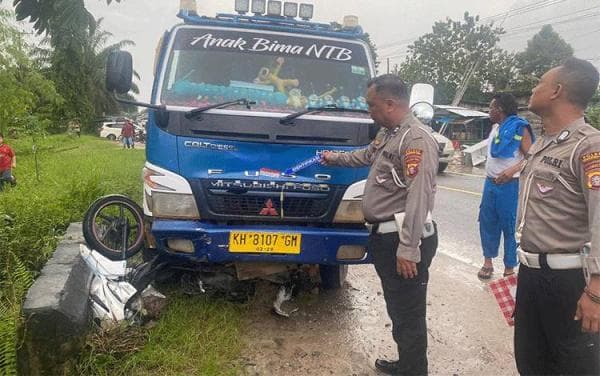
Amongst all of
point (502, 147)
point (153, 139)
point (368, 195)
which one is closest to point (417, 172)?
point (368, 195)

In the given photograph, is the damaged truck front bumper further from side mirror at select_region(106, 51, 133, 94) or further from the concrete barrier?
side mirror at select_region(106, 51, 133, 94)

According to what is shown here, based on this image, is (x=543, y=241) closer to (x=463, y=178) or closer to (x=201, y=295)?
(x=201, y=295)

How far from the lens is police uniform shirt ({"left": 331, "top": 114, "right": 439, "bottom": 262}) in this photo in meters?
2.55

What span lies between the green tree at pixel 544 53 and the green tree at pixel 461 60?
292 cm

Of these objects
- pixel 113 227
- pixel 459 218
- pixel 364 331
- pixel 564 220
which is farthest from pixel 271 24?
pixel 459 218

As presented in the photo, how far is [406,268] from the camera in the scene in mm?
2588

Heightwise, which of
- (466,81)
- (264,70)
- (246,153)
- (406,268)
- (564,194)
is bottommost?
(406,268)

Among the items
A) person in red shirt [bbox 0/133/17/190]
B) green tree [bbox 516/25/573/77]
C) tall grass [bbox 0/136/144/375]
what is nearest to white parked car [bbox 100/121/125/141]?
person in red shirt [bbox 0/133/17/190]

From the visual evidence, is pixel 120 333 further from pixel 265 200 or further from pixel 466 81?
pixel 466 81

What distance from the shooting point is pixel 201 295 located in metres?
3.91

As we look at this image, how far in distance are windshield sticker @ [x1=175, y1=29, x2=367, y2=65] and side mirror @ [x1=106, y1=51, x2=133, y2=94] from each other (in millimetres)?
412

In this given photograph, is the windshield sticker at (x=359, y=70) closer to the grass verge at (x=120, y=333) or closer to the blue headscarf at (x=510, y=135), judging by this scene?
the blue headscarf at (x=510, y=135)

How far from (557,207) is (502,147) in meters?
2.53

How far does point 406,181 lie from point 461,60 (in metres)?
37.0
